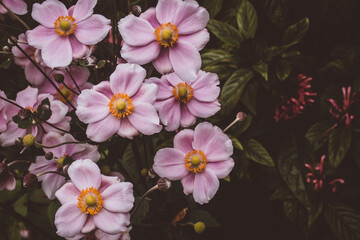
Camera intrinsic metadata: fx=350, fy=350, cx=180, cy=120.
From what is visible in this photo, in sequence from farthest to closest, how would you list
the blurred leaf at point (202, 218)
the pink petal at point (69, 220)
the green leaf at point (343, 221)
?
1. the green leaf at point (343, 221)
2. the blurred leaf at point (202, 218)
3. the pink petal at point (69, 220)

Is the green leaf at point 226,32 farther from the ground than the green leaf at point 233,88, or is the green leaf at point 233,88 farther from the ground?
the green leaf at point 226,32

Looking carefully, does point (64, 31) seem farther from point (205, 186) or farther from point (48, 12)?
point (205, 186)

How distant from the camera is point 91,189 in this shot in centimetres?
57

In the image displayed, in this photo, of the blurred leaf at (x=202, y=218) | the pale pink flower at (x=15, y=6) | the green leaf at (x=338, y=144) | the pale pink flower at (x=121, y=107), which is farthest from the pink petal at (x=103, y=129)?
the green leaf at (x=338, y=144)

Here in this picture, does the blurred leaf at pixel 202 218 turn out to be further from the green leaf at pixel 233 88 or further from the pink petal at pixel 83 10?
the pink petal at pixel 83 10

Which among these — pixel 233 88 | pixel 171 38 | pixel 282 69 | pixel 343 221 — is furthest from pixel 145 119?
pixel 343 221

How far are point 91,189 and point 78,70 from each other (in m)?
0.23

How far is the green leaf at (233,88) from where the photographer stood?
0.86 m

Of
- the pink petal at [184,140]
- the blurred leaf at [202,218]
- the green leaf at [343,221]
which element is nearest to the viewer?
the pink petal at [184,140]

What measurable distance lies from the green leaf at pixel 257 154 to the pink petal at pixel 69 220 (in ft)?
1.64

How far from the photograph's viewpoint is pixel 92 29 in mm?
583

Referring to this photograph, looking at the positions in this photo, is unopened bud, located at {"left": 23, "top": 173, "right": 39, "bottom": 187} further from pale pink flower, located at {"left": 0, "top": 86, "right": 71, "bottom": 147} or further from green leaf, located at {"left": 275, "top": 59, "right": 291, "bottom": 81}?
green leaf, located at {"left": 275, "top": 59, "right": 291, "bottom": 81}

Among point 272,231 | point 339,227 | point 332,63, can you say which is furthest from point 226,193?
point 332,63

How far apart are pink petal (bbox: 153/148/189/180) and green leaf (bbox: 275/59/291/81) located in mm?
368
